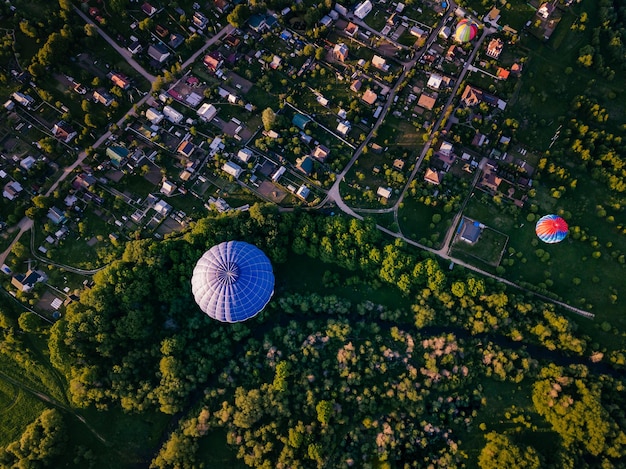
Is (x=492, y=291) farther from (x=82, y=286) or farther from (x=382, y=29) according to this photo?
(x=82, y=286)

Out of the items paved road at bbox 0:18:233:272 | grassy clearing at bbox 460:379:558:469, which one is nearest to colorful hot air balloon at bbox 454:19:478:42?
paved road at bbox 0:18:233:272

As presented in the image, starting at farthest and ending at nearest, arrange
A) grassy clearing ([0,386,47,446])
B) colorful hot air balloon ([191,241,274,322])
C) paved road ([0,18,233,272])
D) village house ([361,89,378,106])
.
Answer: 1. village house ([361,89,378,106])
2. paved road ([0,18,233,272])
3. grassy clearing ([0,386,47,446])
4. colorful hot air balloon ([191,241,274,322])

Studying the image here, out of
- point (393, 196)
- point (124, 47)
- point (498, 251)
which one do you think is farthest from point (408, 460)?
point (124, 47)

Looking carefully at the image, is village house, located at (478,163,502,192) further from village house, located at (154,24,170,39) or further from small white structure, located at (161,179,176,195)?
village house, located at (154,24,170,39)

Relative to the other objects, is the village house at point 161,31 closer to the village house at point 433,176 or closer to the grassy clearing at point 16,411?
the village house at point 433,176

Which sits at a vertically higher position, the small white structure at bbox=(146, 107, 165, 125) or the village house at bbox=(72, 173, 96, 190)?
the small white structure at bbox=(146, 107, 165, 125)

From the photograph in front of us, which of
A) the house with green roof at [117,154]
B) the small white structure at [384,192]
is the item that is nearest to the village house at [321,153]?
the small white structure at [384,192]
